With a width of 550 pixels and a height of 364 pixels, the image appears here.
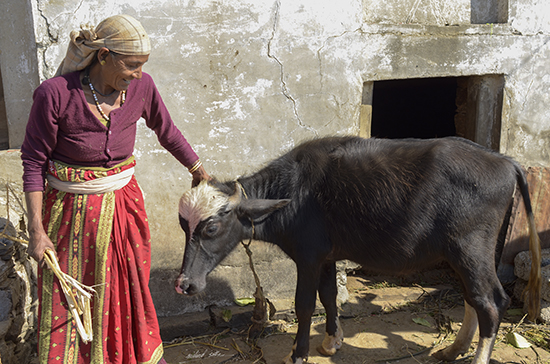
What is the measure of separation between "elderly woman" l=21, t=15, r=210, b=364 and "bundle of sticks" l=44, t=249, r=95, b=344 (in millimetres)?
62

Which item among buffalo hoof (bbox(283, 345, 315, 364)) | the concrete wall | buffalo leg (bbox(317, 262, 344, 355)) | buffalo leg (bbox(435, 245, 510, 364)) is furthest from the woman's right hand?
buffalo leg (bbox(435, 245, 510, 364))

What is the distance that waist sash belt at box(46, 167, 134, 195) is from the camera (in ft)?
7.83

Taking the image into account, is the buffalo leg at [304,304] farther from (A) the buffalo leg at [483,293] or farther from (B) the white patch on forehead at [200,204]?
(A) the buffalo leg at [483,293]

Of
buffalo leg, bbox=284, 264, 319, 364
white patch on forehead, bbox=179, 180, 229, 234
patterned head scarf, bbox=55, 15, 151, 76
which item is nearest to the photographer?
patterned head scarf, bbox=55, 15, 151, 76

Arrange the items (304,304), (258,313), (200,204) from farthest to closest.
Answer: (258,313) < (304,304) < (200,204)

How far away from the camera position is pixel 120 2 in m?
3.42

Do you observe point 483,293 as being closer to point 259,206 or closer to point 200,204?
point 259,206

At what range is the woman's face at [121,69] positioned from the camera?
2252mm

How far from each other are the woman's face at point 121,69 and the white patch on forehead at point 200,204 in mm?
790

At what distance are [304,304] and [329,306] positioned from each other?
419 millimetres

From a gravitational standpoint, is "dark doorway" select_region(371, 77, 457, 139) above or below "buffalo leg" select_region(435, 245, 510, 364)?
above

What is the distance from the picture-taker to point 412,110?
23.4ft

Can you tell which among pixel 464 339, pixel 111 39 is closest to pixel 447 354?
pixel 464 339

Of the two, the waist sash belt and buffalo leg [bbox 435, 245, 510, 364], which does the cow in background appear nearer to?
buffalo leg [bbox 435, 245, 510, 364]
